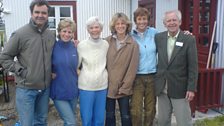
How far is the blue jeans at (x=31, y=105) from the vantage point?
346 centimetres

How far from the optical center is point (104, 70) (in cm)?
377

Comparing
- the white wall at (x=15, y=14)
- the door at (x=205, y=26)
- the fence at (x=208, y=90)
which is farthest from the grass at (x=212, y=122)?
the white wall at (x=15, y=14)

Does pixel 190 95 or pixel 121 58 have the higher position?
pixel 121 58

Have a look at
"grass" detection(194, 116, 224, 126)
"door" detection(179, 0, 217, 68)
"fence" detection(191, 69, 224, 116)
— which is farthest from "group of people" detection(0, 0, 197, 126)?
"door" detection(179, 0, 217, 68)

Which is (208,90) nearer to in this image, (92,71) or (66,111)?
(92,71)

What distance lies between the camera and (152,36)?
12.7 ft

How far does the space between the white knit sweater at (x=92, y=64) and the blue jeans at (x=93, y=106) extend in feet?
0.27

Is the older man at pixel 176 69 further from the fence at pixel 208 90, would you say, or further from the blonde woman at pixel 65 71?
the fence at pixel 208 90

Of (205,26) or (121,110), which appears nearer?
(121,110)

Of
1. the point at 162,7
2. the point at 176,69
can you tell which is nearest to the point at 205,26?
the point at 162,7

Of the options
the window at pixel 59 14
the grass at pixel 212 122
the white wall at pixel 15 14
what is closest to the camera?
the grass at pixel 212 122

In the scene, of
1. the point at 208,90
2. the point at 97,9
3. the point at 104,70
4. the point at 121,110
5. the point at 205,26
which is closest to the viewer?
the point at 104,70

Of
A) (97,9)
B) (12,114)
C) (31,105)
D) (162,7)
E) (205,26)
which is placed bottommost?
(12,114)

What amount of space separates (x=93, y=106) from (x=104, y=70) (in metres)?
0.49
